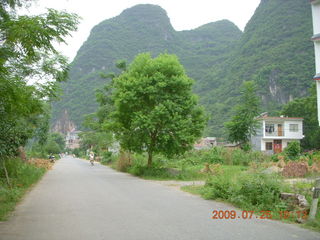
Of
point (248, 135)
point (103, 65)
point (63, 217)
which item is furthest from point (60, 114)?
point (63, 217)

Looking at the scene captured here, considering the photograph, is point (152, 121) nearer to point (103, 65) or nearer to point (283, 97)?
point (283, 97)

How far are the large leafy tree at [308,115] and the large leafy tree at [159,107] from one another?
4113 centimetres

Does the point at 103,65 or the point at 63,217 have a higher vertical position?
the point at 103,65

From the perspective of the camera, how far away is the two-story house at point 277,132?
59781mm

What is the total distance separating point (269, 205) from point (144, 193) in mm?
5058

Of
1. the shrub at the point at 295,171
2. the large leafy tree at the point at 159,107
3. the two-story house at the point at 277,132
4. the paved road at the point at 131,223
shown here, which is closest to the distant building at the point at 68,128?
the two-story house at the point at 277,132

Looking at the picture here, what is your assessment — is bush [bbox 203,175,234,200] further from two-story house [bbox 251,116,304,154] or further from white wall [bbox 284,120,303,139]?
white wall [bbox 284,120,303,139]

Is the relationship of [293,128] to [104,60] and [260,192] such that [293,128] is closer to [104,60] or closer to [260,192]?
[260,192]

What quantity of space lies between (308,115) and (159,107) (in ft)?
171

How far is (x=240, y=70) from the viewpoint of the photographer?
115 m

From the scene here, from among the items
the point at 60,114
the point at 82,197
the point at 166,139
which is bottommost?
the point at 82,197

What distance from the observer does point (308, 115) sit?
206 feet
